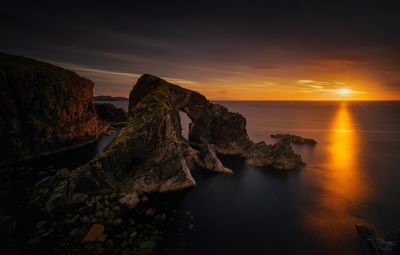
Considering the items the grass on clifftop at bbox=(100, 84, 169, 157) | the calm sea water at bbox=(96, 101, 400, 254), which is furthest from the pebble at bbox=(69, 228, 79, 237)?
the grass on clifftop at bbox=(100, 84, 169, 157)

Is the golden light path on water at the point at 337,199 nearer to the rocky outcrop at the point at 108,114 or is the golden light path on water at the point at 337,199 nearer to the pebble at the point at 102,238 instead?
the pebble at the point at 102,238

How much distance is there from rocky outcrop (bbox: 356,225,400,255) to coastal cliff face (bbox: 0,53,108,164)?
49.6 metres

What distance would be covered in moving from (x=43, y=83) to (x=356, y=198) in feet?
192

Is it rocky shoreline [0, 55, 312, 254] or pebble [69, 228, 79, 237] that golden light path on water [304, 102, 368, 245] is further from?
pebble [69, 228, 79, 237]

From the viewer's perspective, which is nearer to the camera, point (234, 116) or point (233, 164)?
point (233, 164)

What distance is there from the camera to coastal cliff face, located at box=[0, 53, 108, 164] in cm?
3353

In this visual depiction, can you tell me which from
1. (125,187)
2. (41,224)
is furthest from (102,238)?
(125,187)

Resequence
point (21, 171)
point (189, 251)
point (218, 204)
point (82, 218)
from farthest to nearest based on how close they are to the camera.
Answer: point (21, 171) < point (218, 204) < point (82, 218) < point (189, 251)

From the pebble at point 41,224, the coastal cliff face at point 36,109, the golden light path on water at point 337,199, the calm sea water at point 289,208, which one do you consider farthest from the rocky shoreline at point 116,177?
the golden light path on water at point 337,199

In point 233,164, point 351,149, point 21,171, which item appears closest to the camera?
point 21,171

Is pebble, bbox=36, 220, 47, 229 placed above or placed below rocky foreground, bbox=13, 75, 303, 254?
below

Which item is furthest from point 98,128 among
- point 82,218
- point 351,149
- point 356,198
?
point 351,149

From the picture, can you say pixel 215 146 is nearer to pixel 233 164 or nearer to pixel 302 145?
pixel 233 164

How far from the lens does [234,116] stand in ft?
157
